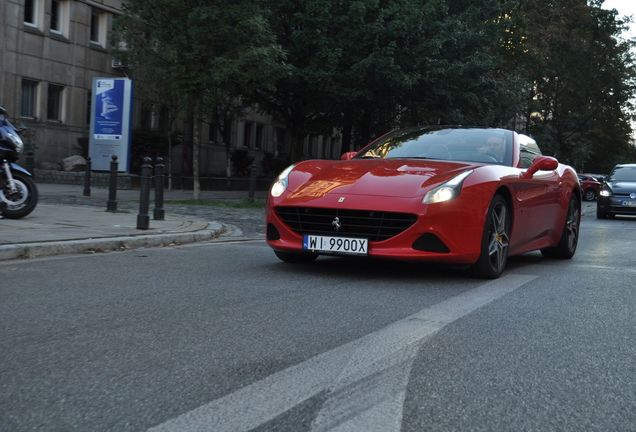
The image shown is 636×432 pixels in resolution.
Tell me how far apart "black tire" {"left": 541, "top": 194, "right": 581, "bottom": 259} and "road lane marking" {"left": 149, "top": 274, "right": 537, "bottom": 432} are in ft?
16.4

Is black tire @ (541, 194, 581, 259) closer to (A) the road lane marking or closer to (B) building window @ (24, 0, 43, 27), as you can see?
(A) the road lane marking

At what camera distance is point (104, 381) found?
10.5 ft

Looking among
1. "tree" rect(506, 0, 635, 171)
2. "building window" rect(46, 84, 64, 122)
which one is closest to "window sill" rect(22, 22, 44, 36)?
"building window" rect(46, 84, 64, 122)

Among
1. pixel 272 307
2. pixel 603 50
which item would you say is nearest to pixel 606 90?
pixel 603 50

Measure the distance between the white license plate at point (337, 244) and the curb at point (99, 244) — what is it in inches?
107

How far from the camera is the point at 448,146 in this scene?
24.7 ft

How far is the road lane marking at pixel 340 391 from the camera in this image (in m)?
2.75

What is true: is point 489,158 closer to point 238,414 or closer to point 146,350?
point 146,350

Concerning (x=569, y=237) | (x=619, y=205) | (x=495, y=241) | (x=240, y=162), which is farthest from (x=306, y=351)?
(x=240, y=162)

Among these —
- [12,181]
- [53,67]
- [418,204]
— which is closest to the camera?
[418,204]

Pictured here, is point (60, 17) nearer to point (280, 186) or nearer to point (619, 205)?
point (619, 205)

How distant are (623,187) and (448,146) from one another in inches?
634

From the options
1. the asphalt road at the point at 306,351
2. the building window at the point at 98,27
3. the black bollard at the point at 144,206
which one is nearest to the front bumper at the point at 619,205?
the black bollard at the point at 144,206

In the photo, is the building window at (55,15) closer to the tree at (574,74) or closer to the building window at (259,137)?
the building window at (259,137)
